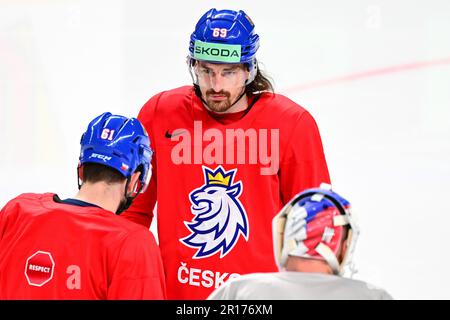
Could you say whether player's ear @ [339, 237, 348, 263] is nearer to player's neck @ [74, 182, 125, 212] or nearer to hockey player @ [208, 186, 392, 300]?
hockey player @ [208, 186, 392, 300]

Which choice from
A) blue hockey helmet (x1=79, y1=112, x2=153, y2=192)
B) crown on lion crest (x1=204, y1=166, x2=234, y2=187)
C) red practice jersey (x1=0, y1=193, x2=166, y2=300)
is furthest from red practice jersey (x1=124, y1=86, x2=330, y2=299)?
red practice jersey (x1=0, y1=193, x2=166, y2=300)

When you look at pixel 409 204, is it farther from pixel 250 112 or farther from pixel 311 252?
pixel 311 252

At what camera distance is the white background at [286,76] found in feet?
14.8

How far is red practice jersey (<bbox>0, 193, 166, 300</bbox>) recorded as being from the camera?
2354mm

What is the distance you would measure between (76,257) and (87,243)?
0.13ft

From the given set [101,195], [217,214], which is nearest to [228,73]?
[217,214]

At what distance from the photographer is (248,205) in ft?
10.4

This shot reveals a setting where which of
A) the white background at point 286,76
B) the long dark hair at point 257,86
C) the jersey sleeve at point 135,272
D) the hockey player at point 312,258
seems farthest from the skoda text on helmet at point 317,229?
the white background at point 286,76

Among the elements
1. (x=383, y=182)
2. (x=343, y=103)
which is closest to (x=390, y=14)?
(x=343, y=103)

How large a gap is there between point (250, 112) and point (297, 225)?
1.11 meters

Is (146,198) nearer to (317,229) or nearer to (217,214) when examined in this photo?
(217,214)

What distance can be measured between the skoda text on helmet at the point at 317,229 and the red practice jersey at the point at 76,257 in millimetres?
318

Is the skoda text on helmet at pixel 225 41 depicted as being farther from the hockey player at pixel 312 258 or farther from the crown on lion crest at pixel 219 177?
the hockey player at pixel 312 258
